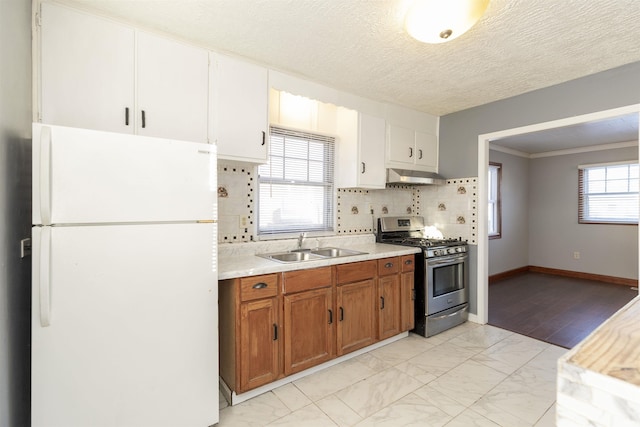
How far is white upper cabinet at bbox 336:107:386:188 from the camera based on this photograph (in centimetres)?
305

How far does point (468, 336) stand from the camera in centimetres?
302

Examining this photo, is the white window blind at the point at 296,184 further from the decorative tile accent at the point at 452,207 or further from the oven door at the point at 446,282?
the decorative tile accent at the point at 452,207

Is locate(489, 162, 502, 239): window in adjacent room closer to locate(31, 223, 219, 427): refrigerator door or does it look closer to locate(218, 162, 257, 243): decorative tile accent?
locate(218, 162, 257, 243): decorative tile accent

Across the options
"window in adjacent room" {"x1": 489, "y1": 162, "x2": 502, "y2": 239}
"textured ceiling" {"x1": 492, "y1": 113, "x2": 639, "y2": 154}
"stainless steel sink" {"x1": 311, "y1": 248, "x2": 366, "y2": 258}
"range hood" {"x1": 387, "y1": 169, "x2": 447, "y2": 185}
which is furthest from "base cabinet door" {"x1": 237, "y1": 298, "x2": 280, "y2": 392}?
"window in adjacent room" {"x1": 489, "y1": 162, "x2": 502, "y2": 239}

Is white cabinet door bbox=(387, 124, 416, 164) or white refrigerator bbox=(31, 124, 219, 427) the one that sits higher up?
white cabinet door bbox=(387, 124, 416, 164)

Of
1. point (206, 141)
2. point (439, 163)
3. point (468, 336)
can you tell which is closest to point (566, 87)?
point (439, 163)

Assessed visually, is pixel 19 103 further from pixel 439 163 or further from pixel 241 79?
pixel 439 163

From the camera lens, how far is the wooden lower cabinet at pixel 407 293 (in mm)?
2902

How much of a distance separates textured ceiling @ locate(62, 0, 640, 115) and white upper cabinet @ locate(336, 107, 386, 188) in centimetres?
37

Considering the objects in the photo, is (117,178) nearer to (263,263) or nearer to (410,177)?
(263,263)

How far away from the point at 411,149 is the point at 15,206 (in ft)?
10.8

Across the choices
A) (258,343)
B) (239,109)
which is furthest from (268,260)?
(239,109)

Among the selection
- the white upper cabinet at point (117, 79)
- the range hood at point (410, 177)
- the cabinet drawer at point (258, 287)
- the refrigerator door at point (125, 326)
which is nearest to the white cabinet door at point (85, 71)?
the white upper cabinet at point (117, 79)

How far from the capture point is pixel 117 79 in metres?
1.83
